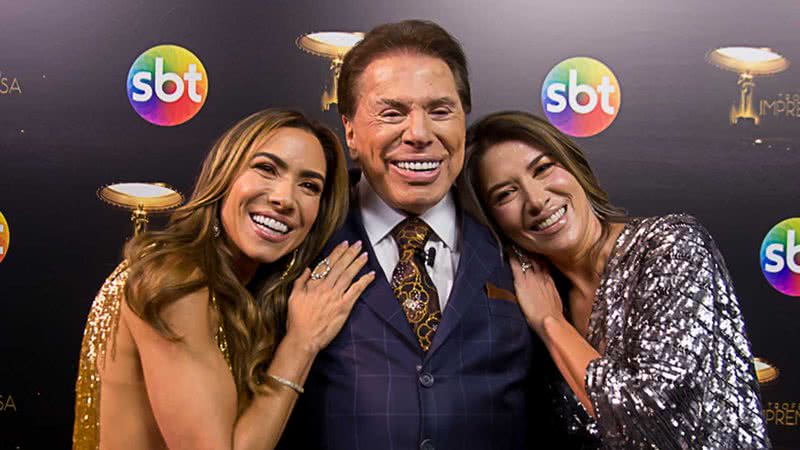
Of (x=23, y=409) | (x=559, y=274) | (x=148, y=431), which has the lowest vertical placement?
(x=23, y=409)

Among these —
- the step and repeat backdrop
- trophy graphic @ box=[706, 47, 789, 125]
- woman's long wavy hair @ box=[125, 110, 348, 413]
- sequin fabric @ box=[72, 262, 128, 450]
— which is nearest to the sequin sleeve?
woman's long wavy hair @ box=[125, 110, 348, 413]

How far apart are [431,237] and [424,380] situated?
1.39 ft

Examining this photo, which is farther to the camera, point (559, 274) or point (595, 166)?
point (595, 166)

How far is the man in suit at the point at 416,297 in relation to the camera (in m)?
2.07

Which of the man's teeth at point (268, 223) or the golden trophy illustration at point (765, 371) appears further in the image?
the golden trophy illustration at point (765, 371)

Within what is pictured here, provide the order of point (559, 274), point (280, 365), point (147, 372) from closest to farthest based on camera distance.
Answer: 1. point (147, 372)
2. point (280, 365)
3. point (559, 274)

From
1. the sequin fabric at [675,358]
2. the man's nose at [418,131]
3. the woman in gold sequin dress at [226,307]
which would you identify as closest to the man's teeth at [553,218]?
the sequin fabric at [675,358]

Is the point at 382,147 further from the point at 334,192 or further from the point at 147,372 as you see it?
the point at 147,372

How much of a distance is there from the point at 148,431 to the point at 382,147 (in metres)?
0.90

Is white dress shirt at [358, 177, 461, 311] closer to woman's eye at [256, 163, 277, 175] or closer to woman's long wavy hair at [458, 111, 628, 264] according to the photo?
woman's long wavy hair at [458, 111, 628, 264]

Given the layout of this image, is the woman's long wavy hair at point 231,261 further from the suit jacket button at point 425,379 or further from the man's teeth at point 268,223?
the suit jacket button at point 425,379

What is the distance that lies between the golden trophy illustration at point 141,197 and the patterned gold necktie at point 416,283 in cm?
130

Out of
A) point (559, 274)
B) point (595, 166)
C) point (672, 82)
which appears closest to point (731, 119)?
point (672, 82)

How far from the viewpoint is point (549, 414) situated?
7.58 ft
